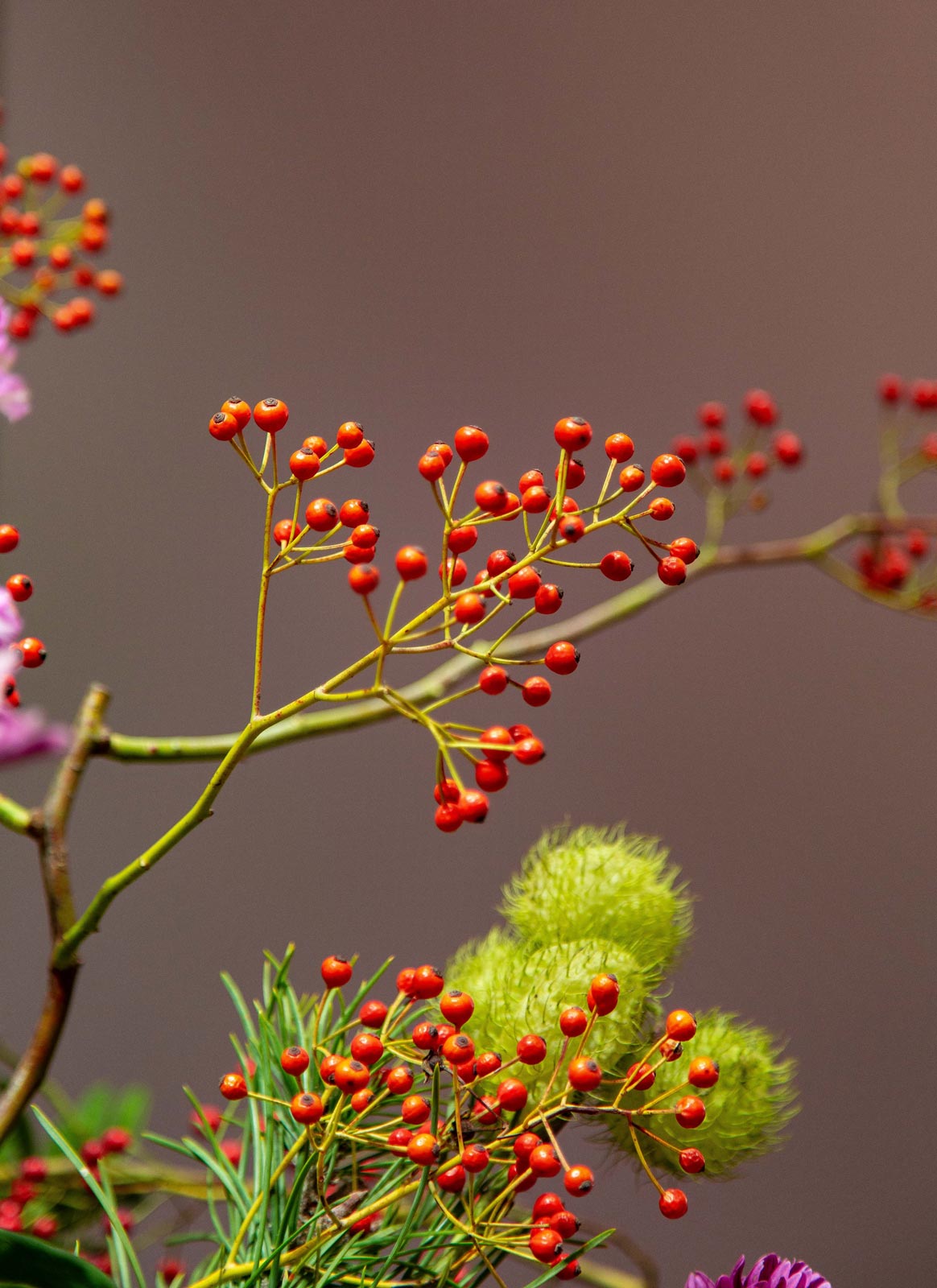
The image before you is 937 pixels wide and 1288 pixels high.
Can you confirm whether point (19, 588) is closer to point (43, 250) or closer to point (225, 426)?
point (225, 426)

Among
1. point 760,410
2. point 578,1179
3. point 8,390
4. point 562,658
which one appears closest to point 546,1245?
point 578,1179

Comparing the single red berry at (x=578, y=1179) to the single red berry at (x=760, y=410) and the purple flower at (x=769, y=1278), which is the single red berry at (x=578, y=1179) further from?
the single red berry at (x=760, y=410)

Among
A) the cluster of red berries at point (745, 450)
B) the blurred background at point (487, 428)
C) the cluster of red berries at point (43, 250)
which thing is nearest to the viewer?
the cluster of red berries at point (43, 250)

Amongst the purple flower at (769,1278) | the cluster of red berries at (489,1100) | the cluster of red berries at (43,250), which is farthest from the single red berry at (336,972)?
the cluster of red berries at (43,250)

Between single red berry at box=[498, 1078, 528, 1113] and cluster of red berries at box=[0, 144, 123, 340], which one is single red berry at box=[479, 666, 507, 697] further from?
cluster of red berries at box=[0, 144, 123, 340]

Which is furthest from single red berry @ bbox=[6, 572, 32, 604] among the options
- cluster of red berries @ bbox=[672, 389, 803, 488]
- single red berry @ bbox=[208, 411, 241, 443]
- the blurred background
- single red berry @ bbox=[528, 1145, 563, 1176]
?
the blurred background

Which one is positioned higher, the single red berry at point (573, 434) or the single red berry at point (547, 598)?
the single red berry at point (573, 434)

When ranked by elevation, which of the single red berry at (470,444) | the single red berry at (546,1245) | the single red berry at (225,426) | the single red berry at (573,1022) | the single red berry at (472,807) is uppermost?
the single red berry at (225,426)
